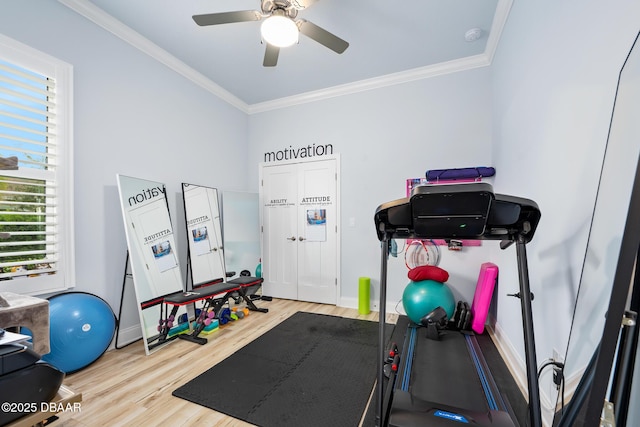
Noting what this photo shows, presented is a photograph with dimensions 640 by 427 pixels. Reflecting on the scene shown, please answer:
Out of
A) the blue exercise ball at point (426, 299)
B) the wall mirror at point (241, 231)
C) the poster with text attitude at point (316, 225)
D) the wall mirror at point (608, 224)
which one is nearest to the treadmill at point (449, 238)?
the wall mirror at point (608, 224)

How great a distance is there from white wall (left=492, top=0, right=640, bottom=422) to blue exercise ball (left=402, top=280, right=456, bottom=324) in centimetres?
63

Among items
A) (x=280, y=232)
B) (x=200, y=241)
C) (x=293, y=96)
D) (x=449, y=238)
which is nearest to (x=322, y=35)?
(x=449, y=238)

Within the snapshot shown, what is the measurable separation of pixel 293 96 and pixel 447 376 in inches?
160

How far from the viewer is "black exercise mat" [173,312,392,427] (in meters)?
1.76

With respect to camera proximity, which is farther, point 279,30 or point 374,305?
point 374,305

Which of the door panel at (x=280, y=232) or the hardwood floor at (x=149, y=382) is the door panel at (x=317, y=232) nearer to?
the door panel at (x=280, y=232)

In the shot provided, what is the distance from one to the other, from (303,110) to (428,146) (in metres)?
1.99

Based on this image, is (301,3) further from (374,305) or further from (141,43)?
(374,305)

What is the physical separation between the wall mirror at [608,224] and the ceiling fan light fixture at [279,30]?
1.94 meters

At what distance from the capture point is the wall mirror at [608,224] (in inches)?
33.4

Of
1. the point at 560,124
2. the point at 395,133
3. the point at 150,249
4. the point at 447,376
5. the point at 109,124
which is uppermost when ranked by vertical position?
the point at 395,133

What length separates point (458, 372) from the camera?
2.01m

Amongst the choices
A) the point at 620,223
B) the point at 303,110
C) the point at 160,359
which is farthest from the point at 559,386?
the point at 303,110

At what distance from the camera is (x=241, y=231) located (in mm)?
4238
